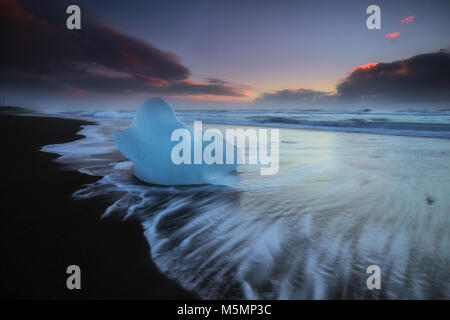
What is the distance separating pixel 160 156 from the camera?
276 cm

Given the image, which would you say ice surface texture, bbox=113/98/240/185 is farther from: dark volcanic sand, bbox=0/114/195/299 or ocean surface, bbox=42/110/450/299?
dark volcanic sand, bbox=0/114/195/299

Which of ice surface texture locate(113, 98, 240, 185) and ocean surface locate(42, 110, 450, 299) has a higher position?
ice surface texture locate(113, 98, 240, 185)

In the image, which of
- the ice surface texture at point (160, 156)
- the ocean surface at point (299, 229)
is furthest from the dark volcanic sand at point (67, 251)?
the ice surface texture at point (160, 156)

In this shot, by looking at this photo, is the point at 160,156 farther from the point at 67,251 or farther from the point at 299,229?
the point at 299,229

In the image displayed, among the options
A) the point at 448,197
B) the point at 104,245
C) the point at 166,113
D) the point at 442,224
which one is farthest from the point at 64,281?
the point at 448,197

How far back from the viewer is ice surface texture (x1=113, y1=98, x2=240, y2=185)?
2764 mm

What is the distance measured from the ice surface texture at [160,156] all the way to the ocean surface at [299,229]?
120 mm

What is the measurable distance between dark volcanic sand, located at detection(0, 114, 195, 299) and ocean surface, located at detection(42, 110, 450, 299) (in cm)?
12

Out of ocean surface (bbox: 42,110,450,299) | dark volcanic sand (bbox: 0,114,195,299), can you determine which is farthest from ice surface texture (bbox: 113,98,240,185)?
dark volcanic sand (bbox: 0,114,195,299)

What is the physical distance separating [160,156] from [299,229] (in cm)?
182

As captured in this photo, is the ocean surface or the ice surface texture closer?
the ocean surface

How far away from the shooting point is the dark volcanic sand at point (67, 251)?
1.20 metres

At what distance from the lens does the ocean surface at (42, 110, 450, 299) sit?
1276mm

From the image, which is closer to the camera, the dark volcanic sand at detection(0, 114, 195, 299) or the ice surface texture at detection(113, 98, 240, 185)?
the dark volcanic sand at detection(0, 114, 195, 299)
